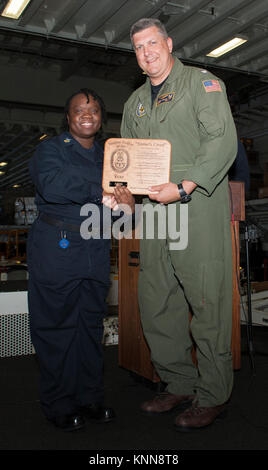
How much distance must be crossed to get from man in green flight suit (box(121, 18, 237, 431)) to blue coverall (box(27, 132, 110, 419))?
30 cm

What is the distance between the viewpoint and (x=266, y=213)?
890cm

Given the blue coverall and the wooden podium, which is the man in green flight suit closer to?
the blue coverall

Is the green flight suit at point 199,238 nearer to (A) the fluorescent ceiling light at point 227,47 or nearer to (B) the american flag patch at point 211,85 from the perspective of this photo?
(B) the american flag patch at point 211,85

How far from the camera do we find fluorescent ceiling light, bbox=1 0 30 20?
3.88 metres

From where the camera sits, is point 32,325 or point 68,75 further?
point 68,75

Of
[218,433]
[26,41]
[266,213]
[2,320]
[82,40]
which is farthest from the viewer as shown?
[266,213]

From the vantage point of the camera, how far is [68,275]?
1941mm

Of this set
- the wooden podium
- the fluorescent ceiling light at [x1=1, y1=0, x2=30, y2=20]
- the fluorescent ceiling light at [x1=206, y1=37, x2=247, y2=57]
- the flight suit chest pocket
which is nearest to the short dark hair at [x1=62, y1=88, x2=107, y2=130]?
the flight suit chest pocket

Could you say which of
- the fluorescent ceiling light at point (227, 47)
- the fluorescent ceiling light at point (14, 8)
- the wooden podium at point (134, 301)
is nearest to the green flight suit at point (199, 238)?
the wooden podium at point (134, 301)

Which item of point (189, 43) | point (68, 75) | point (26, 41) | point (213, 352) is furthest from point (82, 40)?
point (213, 352)

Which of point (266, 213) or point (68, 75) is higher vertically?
point (68, 75)

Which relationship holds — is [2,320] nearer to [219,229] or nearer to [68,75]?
[219,229]

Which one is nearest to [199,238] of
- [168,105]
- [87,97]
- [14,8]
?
[168,105]

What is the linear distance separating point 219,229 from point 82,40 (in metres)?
3.50
